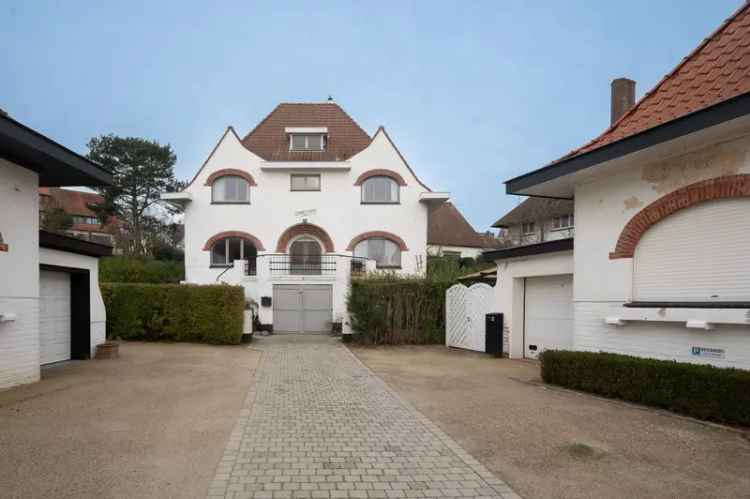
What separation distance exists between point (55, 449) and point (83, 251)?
7.00 metres

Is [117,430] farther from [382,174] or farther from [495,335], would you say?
[382,174]

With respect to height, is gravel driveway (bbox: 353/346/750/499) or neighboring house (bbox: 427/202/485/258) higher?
neighboring house (bbox: 427/202/485/258)

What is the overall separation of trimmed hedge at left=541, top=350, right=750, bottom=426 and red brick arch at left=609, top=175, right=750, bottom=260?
6.49ft

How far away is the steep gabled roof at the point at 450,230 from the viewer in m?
39.9

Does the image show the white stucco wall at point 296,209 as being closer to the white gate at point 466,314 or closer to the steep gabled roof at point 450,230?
the white gate at point 466,314

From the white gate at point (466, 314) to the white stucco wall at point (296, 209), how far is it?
681 cm

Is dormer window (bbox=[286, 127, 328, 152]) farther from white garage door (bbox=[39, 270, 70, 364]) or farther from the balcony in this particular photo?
white garage door (bbox=[39, 270, 70, 364])

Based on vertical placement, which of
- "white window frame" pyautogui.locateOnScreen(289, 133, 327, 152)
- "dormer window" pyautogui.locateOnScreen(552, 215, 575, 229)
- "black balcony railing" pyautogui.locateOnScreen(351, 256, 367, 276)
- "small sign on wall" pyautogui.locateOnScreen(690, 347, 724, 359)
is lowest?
"small sign on wall" pyautogui.locateOnScreen(690, 347, 724, 359)

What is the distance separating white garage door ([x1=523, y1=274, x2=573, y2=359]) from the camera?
1092cm

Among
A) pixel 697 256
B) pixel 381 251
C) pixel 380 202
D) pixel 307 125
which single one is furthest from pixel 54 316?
pixel 307 125

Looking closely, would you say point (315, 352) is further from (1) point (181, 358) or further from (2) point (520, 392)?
(2) point (520, 392)

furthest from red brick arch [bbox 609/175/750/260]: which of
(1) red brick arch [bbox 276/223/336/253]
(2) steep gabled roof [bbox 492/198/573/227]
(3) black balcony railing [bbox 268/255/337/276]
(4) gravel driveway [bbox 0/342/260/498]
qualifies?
(2) steep gabled roof [bbox 492/198/573/227]

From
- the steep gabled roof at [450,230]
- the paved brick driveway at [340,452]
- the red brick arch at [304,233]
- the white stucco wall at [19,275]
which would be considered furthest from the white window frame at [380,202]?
the steep gabled roof at [450,230]

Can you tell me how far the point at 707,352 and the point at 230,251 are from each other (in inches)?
755
